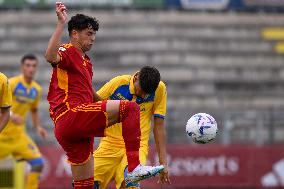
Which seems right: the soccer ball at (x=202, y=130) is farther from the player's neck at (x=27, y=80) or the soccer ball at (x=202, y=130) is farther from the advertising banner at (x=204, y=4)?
the advertising banner at (x=204, y=4)

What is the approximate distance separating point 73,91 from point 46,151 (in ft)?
27.4

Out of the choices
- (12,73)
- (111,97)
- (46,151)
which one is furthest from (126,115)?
(12,73)

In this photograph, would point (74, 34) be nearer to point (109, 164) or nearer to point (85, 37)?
point (85, 37)

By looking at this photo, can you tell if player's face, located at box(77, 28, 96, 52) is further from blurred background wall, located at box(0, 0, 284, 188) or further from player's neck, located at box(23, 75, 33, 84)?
blurred background wall, located at box(0, 0, 284, 188)

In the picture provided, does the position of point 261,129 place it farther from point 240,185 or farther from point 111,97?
point 111,97

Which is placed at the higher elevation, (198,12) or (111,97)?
(198,12)

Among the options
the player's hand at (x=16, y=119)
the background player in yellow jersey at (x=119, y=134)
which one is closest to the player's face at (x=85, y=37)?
the background player in yellow jersey at (x=119, y=134)

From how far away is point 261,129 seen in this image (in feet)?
56.2

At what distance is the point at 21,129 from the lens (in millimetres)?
14602

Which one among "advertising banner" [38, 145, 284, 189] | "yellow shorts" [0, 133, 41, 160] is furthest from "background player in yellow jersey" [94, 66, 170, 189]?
"advertising banner" [38, 145, 284, 189]

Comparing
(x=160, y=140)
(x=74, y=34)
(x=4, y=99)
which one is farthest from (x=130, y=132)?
(x=4, y=99)

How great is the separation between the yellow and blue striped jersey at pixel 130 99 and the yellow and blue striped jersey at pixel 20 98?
474 centimetres

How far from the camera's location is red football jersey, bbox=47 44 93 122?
8180mm

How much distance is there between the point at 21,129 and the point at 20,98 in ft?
1.90
